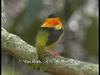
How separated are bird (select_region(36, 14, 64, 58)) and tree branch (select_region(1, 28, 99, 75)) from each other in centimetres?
8

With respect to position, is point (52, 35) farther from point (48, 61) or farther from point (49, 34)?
point (48, 61)

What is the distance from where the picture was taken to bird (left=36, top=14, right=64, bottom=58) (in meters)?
0.85

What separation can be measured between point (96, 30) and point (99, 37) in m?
0.08

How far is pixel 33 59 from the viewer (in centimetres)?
100

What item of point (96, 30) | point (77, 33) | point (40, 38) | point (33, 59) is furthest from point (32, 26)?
point (40, 38)

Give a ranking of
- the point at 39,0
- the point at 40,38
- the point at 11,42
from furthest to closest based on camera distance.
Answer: the point at 39,0 → the point at 11,42 → the point at 40,38

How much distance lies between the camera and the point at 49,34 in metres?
0.87

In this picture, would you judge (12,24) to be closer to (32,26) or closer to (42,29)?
(32,26)

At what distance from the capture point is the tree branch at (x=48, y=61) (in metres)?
0.94

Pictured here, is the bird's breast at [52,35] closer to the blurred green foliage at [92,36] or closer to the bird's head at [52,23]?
the bird's head at [52,23]

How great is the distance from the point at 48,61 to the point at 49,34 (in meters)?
0.15

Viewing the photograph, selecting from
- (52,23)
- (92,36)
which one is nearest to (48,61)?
(52,23)

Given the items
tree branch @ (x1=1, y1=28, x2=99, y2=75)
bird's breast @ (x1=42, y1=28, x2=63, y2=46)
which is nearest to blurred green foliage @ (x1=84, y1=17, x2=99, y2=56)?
tree branch @ (x1=1, y1=28, x2=99, y2=75)

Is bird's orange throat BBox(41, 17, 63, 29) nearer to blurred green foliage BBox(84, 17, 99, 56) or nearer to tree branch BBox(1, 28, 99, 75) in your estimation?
tree branch BBox(1, 28, 99, 75)
